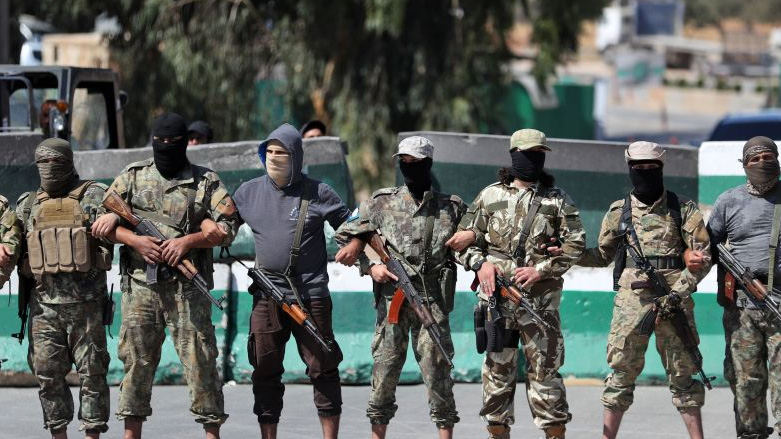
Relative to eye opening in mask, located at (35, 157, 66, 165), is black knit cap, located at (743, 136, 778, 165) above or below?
above

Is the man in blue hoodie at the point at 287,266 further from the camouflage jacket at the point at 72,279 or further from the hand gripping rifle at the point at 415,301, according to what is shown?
the camouflage jacket at the point at 72,279

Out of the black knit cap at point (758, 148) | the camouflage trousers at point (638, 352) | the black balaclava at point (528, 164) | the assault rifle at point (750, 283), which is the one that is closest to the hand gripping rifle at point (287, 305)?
the black balaclava at point (528, 164)

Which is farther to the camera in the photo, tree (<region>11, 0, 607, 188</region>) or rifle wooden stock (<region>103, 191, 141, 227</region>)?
tree (<region>11, 0, 607, 188</region>)

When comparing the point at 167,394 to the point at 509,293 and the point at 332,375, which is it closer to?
the point at 332,375

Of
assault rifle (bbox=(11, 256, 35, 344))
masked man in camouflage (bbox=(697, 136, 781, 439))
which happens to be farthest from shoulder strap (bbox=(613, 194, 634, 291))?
assault rifle (bbox=(11, 256, 35, 344))

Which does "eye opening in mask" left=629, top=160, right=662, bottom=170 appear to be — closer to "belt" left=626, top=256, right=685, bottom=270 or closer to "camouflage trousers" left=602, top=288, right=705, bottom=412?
"belt" left=626, top=256, right=685, bottom=270

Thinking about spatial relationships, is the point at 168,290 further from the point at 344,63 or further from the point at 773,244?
the point at 344,63

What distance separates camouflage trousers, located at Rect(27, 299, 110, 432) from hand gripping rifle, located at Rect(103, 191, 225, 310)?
484mm

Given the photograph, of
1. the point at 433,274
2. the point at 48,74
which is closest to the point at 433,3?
the point at 48,74

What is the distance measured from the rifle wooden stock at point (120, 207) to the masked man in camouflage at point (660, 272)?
271 centimetres

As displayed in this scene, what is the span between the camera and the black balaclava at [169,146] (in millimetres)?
7195

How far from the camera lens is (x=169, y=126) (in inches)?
283

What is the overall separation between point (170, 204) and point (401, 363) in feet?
5.15

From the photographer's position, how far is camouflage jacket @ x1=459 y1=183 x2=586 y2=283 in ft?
23.8
